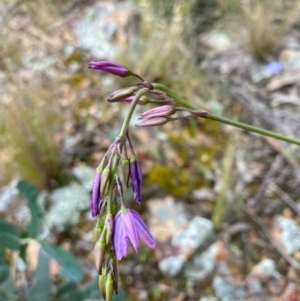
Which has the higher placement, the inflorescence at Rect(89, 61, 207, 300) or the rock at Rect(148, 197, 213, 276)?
the inflorescence at Rect(89, 61, 207, 300)

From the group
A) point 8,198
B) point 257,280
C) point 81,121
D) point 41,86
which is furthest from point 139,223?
point 41,86

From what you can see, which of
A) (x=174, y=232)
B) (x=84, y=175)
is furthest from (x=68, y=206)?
(x=174, y=232)

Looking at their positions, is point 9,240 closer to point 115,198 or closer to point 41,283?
point 41,283

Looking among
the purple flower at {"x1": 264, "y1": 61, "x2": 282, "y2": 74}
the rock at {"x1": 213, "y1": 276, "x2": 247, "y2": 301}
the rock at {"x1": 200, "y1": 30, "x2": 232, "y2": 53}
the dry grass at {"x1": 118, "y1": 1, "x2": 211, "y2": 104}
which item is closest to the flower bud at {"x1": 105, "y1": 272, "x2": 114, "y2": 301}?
the rock at {"x1": 213, "y1": 276, "x2": 247, "y2": 301}

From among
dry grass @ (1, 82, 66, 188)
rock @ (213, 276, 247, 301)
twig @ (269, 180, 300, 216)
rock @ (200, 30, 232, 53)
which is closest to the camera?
rock @ (213, 276, 247, 301)

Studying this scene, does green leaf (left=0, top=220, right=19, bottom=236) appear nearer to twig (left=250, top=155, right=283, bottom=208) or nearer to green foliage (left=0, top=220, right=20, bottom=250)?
Answer: green foliage (left=0, top=220, right=20, bottom=250)

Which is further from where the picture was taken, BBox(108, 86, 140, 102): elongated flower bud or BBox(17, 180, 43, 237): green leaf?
BBox(17, 180, 43, 237): green leaf
